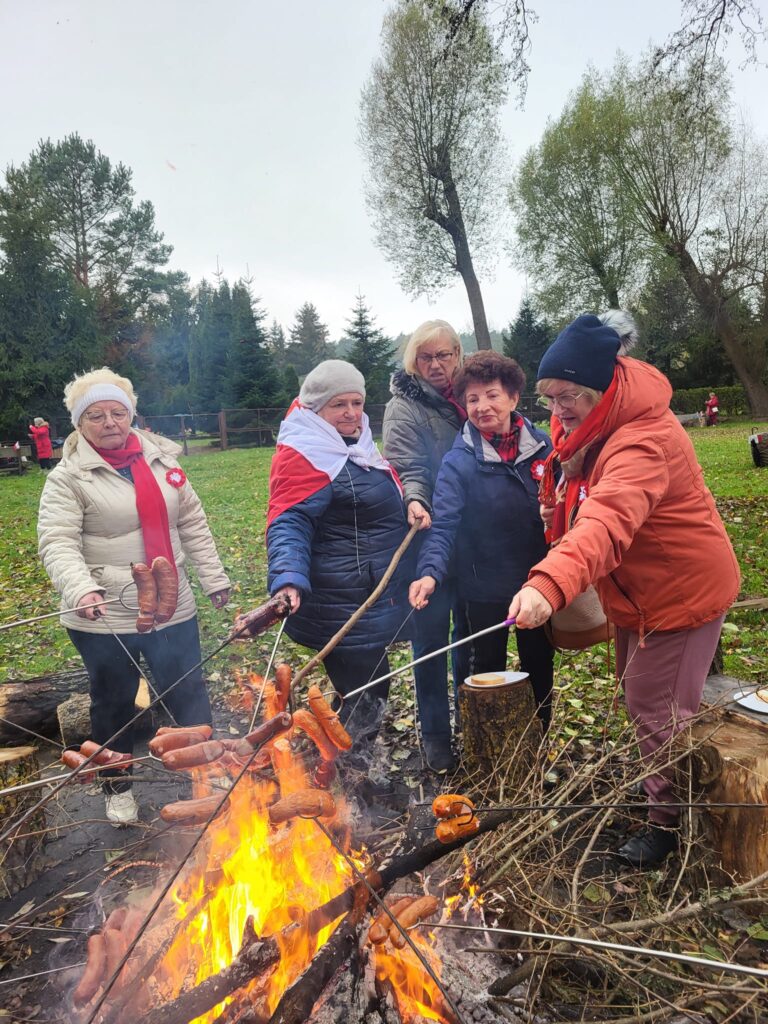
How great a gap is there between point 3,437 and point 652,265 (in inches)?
1008

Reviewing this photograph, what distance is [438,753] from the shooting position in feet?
11.9

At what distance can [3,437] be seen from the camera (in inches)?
937

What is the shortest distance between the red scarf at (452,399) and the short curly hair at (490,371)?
0.29 metres

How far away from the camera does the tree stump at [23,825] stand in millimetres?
3023

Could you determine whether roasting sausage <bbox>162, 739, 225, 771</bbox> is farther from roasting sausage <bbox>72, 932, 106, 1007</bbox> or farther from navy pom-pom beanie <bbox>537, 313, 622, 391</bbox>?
navy pom-pom beanie <bbox>537, 313, 622, 391</bbox>

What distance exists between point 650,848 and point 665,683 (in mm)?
729

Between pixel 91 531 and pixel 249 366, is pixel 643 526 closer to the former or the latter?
pixel 91 531

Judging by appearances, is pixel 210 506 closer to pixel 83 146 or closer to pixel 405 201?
pixel 405 201

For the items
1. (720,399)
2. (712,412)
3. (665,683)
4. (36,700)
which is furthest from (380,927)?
(720,399)

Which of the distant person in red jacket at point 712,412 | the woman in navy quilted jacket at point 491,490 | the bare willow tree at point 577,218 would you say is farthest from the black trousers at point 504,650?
the bare willow tree at point 577,218

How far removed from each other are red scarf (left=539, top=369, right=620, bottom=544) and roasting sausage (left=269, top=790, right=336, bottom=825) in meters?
1.42

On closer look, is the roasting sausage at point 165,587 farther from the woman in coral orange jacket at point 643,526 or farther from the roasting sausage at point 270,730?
the woman in coral orange jacket at point 643,526

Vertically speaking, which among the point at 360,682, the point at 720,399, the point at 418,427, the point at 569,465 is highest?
the point at 720,399

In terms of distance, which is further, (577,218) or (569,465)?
(577,218)
